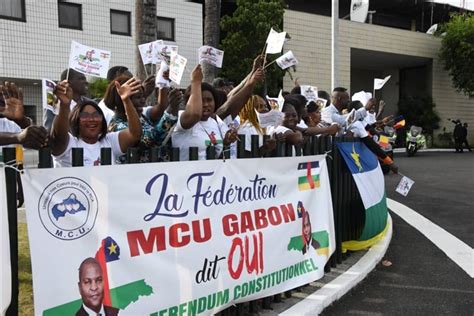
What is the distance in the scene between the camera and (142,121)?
3.80 m

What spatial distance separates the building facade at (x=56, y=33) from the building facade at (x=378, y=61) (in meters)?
6.18

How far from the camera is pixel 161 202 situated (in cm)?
276

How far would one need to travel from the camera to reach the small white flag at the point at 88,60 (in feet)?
11.2

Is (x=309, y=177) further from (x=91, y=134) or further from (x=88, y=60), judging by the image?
(x=88, y=60)

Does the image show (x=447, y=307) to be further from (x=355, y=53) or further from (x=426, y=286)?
(x=355, y=53)

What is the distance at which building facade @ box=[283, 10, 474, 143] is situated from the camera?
22.1m

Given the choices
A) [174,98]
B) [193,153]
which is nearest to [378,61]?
[174,98]

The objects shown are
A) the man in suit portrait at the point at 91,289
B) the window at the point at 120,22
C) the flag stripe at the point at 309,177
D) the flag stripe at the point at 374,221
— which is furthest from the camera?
the window at the point at 120,22

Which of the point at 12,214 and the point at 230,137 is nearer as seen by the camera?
the point at 12,214

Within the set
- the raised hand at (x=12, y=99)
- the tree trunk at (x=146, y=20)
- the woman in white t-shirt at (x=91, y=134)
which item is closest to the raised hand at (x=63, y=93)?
the woman in white t-shirt at (x=91, y=134)

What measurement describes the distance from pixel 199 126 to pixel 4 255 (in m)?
1.75

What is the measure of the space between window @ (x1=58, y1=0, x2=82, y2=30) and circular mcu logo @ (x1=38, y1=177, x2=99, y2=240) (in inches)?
579

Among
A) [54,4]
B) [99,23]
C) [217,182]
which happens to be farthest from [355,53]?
[217,182]

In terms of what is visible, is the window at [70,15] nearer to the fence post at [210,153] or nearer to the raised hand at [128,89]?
the raised hand at [128,89]
